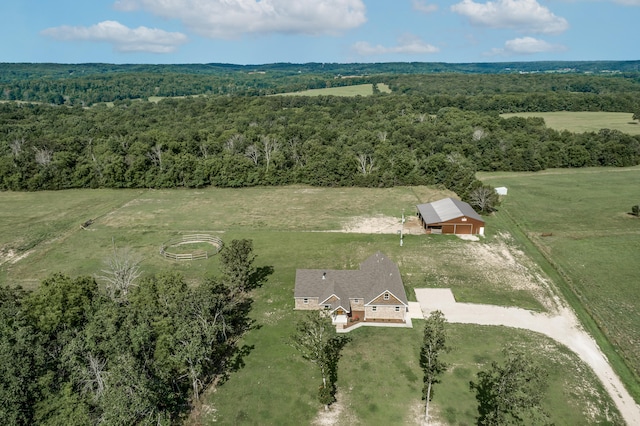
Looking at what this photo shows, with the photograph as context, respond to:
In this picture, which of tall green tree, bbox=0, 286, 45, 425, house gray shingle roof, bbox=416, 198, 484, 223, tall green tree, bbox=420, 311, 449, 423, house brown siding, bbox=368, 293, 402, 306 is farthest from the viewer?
house gray shingle roof, bbox=416, 198, 484, 223

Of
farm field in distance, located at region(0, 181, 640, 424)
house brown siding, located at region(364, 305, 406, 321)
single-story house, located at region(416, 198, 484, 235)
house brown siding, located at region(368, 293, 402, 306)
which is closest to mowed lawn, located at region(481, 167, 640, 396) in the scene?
farm field in distance, located at region(0, 181, 640, 424)

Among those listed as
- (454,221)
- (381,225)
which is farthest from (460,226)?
(381,225)

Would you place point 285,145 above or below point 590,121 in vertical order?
below

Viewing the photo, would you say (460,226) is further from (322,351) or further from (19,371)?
(19,371)

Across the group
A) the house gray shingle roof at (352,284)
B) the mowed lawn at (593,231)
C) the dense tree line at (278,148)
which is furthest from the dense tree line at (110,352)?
the dense tree line at (278,148)

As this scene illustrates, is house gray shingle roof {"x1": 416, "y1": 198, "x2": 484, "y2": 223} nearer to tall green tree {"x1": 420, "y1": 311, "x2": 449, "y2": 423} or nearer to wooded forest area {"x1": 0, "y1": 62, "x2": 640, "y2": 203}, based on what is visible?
wooded forest area {"x1": 0, "y1": 62, "x2": 640, "y2": 203}

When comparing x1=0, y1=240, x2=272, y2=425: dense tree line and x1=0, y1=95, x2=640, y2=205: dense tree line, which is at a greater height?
x1=0, y1=95, x2=640, y2=205: dense tree line

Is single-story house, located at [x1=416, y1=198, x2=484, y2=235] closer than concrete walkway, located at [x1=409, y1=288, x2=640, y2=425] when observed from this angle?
No
